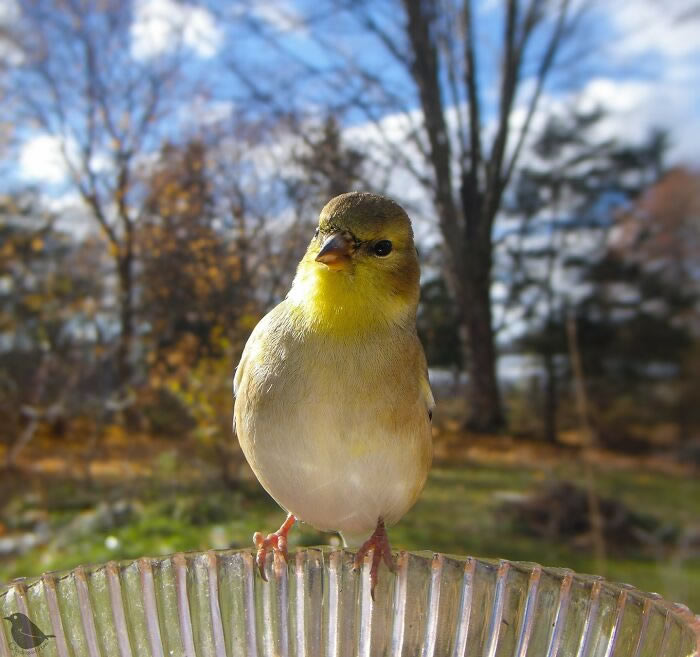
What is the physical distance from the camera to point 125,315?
75.2 inches

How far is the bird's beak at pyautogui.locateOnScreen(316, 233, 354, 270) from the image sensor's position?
0.83 m

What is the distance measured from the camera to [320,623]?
799 millimetres

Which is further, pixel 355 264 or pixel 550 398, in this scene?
pixel 550 398

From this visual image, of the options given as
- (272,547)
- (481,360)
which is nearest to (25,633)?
(272,547)

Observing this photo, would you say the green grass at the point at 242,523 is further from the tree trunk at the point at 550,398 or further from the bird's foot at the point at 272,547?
the bird's foot at the point at 272,547

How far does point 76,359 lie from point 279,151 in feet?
2.73

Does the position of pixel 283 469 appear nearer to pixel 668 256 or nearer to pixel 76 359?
pixel 76 359

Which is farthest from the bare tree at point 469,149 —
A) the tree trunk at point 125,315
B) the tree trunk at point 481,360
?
the tree trunk at point 125,315

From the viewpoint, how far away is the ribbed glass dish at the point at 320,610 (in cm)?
72

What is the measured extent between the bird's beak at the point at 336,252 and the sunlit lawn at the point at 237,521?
0.90 m

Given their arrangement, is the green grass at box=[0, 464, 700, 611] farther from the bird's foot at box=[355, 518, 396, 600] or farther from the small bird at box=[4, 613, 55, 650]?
the small bird at box=[4, 613, 55, 650]

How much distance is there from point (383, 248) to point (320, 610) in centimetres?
43

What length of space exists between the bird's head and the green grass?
853 mm

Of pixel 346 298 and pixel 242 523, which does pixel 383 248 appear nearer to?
pixel 346 298
